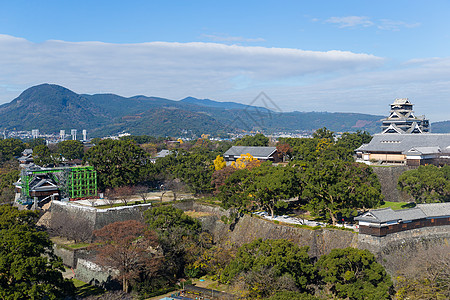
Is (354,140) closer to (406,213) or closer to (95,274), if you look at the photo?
(406,213)

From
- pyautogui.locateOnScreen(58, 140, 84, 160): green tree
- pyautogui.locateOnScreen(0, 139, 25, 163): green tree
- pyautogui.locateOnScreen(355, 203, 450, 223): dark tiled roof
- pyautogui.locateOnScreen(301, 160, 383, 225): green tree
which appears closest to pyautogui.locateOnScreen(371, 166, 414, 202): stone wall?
pyautogui.locateOnScreen(301, 160, 383, 225): green tree

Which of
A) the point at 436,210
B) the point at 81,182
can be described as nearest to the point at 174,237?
the point at 81,182

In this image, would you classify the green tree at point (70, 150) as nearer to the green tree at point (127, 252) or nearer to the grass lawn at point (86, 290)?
the grass lawn at point (86, 290)

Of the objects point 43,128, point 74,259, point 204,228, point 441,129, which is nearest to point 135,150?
point 204,228

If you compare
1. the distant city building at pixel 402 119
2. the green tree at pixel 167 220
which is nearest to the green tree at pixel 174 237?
the green tree at pixel 167 220

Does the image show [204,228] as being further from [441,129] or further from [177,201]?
[441,129]
